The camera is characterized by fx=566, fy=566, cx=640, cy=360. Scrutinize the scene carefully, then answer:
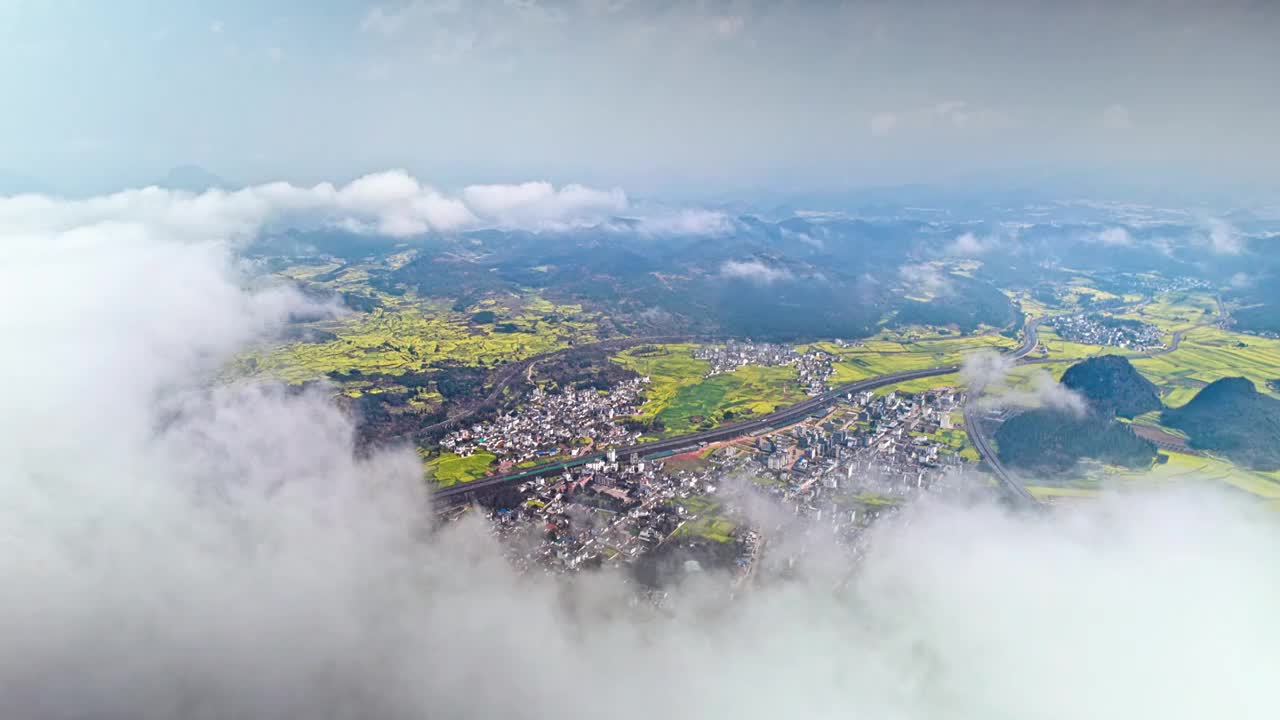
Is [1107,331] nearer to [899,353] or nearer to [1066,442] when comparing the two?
[899,353]

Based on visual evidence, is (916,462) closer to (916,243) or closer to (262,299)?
(262,299)

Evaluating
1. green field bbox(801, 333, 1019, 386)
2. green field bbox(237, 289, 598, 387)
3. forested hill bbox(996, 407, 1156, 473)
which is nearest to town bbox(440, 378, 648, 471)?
green field bbox(237, 289, 598, 387)

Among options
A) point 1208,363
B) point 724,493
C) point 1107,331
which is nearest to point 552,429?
point 724,493

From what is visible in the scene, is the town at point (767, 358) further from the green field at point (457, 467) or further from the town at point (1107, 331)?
the town at point (1107, 331)

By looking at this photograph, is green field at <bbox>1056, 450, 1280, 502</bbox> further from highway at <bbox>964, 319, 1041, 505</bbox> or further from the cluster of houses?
the cluster of houses

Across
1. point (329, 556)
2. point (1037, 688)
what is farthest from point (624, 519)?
point (1037, 688)
